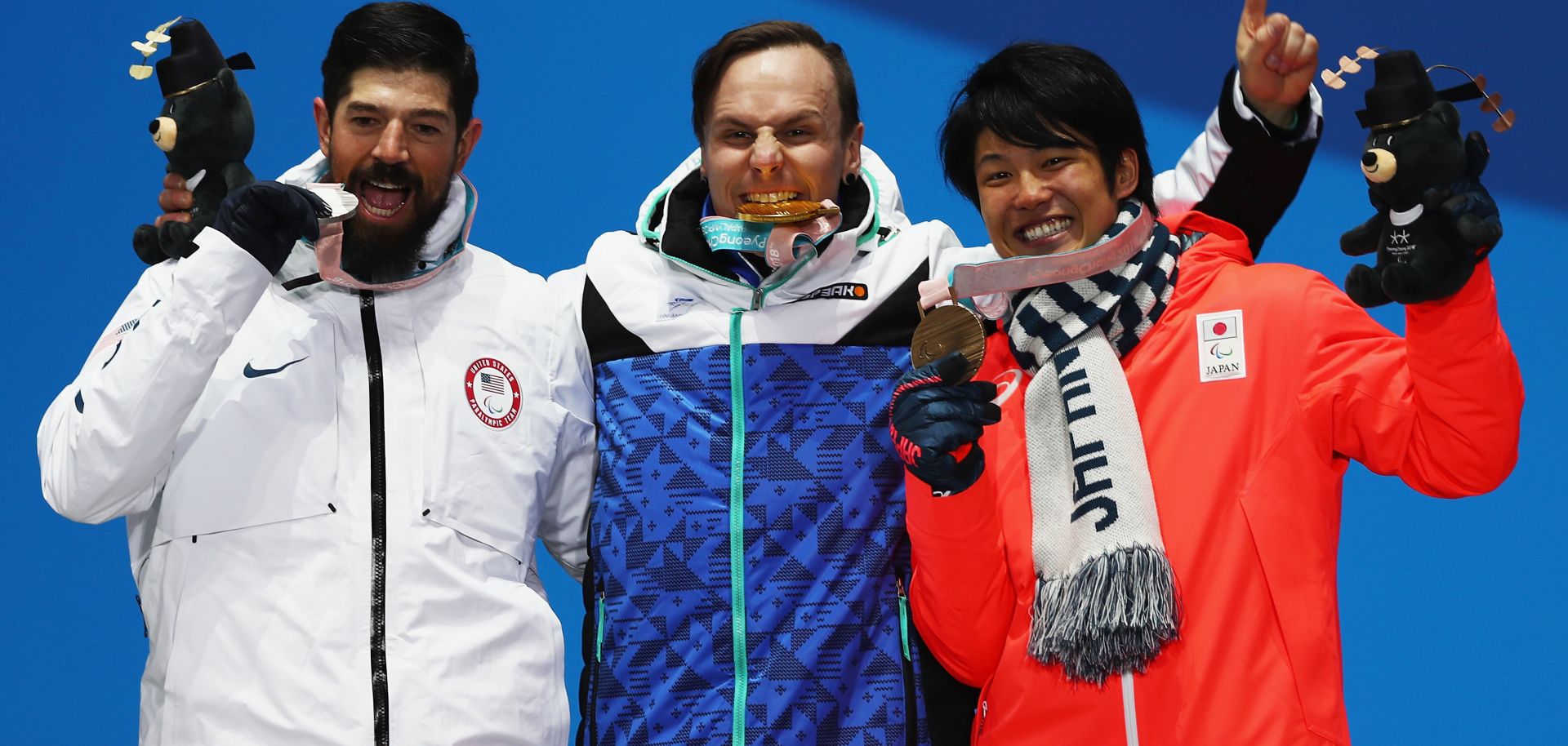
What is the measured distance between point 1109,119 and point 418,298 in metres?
1.03

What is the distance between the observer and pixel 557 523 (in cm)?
234

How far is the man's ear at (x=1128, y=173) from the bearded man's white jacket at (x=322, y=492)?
0.83 meters

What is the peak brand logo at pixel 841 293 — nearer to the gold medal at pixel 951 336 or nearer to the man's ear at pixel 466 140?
the gold medal at pixel 951 336

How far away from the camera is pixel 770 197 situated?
2.20m

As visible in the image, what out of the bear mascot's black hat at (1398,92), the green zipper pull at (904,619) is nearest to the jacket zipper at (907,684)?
the green zipper pull at (904,619)

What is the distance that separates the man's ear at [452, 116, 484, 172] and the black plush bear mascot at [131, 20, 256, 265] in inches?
12.7

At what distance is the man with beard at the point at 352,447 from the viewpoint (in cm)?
200

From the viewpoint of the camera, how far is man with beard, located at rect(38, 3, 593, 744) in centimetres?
200

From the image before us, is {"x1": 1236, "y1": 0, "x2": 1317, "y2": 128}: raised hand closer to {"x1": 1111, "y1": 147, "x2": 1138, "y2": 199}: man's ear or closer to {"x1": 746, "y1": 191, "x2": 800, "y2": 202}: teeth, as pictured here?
{"x1": 1111, "y1": 147, "x2": 1138, "y2": 199}: man's ear

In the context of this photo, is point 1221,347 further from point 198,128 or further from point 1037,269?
point 198,128

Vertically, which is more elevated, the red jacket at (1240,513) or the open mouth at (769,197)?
the open mouth at (769,197)

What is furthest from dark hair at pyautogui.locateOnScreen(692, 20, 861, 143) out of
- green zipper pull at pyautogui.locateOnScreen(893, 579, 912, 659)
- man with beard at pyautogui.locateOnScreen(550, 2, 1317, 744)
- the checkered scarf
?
green zipper pull at pyautogui.locateOnScreen(893, 579, 912, 659)

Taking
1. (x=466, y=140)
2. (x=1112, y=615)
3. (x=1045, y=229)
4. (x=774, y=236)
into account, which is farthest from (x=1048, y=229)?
(x=466, y=140)

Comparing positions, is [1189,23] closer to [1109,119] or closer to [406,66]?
[1109,119]
